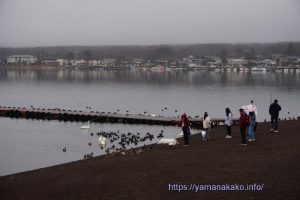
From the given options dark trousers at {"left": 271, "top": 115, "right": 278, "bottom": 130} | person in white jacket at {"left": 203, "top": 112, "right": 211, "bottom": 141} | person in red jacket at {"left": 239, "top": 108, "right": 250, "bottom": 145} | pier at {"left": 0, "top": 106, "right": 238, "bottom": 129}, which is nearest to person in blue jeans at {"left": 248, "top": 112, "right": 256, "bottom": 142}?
person in red jacket at {"left": 239, "top": 108, "right": 250, "bottom": 145}

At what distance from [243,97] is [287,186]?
6856 centimetres

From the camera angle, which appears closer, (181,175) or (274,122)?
(181,175)

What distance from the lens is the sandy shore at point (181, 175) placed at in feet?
36.1

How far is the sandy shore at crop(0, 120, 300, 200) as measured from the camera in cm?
1101

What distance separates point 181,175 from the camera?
1248cm

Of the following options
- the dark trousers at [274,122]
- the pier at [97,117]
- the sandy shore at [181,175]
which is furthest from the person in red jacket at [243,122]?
the pier at [97,117]

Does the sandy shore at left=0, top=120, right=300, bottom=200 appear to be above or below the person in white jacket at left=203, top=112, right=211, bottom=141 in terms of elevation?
below

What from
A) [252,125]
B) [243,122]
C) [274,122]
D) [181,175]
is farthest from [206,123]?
[181,175]

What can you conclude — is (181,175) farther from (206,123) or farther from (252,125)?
(206,123)

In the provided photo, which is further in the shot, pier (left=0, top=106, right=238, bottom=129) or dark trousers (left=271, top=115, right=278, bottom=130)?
pier (left=0, top=106, right=238, bottom=129)

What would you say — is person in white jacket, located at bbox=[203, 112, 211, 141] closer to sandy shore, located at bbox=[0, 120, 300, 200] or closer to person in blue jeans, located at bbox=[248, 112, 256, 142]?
sandy shore, located at bbox=[0, 120, 300, 200]

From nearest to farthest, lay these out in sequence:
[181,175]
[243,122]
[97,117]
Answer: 1. [181,175]
2. [243,122]
3. [97,117]

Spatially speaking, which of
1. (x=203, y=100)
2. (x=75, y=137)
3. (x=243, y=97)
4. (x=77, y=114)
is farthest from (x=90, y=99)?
(x=75, y=137)

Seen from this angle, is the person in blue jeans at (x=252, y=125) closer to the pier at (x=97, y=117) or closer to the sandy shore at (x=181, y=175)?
the sandy shore at (x=181, y=175)
